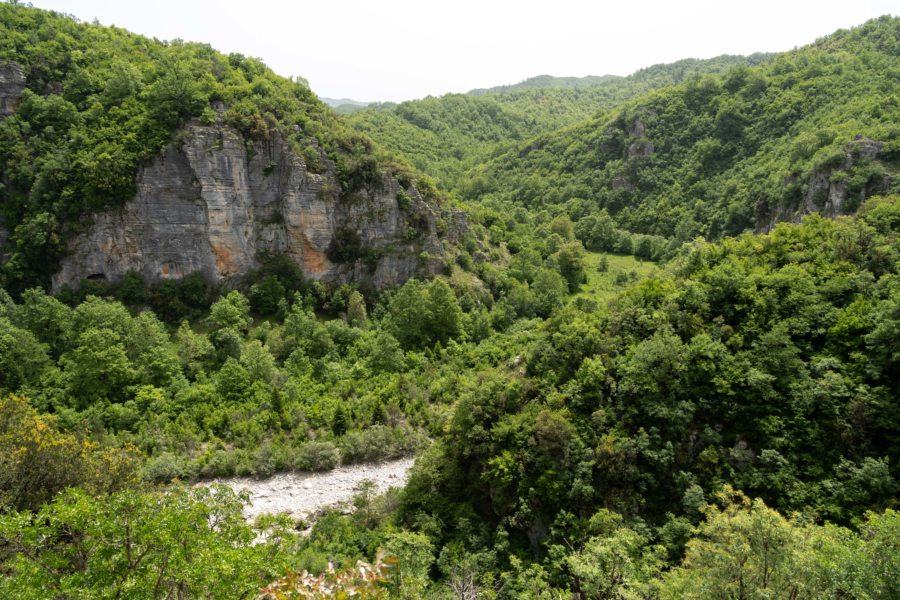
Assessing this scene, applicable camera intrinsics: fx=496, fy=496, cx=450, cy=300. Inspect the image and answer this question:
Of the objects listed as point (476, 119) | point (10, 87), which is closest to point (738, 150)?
point (476, 119)

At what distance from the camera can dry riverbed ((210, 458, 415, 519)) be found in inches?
1227

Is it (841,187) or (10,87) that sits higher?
(10,87)

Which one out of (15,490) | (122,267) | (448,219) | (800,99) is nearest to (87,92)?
(122,267)

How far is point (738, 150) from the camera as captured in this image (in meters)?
85.5

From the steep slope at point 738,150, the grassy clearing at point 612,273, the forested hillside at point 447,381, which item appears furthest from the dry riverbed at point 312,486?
the steep slope at point 738,150

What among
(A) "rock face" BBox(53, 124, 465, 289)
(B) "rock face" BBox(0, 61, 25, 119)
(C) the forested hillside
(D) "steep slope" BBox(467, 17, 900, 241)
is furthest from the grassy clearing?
(B) "rock face" BBox(0, 61, 25, 119)

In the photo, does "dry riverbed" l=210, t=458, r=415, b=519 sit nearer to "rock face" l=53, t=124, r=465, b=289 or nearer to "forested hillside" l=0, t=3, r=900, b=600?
"forested hillside" l=0, t=3, r=900, b=600

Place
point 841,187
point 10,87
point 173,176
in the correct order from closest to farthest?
point 173,176
point 10,87
point 841,187

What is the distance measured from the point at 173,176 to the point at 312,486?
33.8 metres

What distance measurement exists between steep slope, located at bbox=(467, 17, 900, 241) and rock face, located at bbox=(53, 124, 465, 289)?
129 feet

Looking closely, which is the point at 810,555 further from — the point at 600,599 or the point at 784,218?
the point at 784,218

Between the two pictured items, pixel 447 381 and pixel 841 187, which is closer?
pixel 447 381

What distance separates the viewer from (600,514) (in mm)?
20641

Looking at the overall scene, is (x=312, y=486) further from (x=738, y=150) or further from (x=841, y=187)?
(x=738, y=150)
